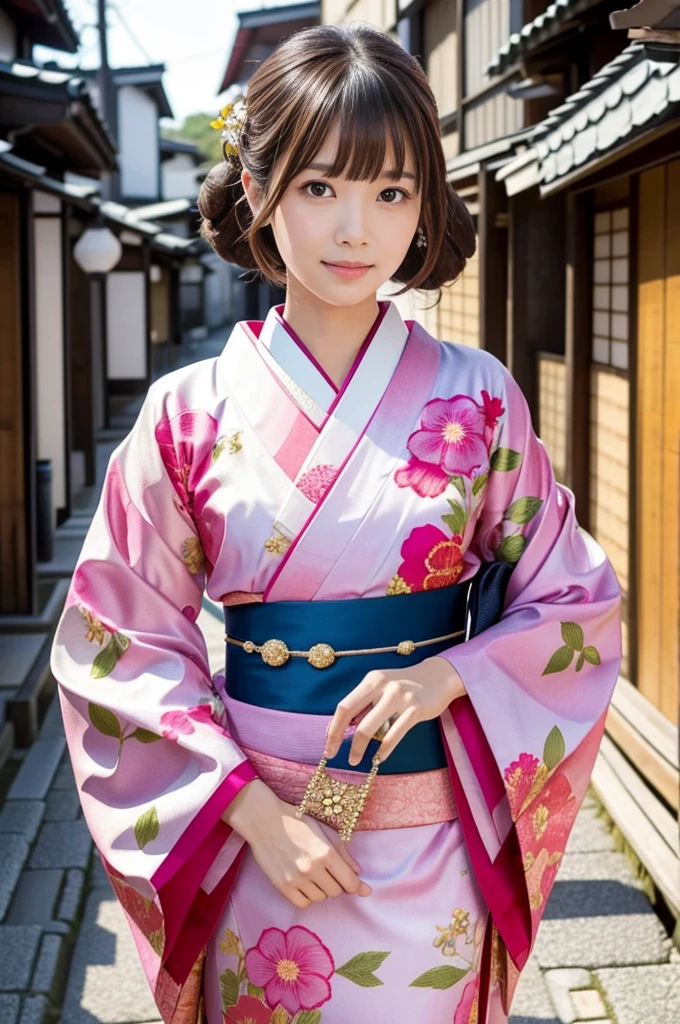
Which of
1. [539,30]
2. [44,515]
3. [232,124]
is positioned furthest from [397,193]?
[44,515]

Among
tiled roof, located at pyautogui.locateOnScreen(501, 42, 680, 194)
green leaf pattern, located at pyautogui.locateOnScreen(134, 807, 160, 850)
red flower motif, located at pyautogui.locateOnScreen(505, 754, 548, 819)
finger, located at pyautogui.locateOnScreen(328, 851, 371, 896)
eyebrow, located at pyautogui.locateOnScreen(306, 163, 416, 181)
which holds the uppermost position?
tiled roof, located at pyautogui.locateOnScreen(501, 42, 680, 194)

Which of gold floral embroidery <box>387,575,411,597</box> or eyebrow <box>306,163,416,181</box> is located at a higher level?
eyebrow <box>306,163,416,181</box>

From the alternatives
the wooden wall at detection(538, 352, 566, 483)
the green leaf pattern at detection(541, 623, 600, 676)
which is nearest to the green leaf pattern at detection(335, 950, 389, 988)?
the green leaf pattern at detection(541, 623, 600, 676)

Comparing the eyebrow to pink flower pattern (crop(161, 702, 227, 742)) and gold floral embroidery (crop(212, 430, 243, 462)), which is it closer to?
gold floral embroidery (crop(212, 430, 243, 462))

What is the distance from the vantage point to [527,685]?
2340 mm

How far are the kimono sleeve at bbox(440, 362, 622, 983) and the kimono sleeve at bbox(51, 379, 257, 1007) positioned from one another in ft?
1.39

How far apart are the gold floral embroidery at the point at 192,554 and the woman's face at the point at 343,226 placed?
0.51 m

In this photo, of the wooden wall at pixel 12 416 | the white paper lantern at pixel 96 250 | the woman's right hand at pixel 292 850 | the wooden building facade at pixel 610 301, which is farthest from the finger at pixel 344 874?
the white paper lantern at pixel 96 250

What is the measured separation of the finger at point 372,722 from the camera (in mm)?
2080

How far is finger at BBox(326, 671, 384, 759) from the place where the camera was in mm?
2086

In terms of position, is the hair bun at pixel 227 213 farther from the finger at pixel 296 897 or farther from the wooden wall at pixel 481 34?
the wooden wall at pixel 481 34

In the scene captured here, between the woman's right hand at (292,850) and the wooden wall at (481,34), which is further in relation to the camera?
the wooden wall at (481,34)

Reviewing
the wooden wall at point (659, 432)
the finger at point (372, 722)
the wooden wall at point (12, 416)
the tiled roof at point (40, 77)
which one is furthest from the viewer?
the wooden wall at point (12, 416)

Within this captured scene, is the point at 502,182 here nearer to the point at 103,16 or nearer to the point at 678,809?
the point at 678,809
